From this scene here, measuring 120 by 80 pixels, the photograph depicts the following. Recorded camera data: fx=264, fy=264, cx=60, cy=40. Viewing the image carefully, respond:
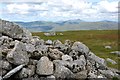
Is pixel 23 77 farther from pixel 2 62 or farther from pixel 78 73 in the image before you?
pixel 78 73

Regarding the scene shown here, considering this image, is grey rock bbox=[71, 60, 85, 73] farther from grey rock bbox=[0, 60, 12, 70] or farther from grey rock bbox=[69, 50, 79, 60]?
grey rock bbox=[0, 60, 12, 70]

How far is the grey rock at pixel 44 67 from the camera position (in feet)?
86.6

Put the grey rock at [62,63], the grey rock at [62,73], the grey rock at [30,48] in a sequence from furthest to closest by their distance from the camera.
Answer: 1. the grey rock at [30,48]
2. the grey rock at [62,63]
3. the grey rock at [62,73]

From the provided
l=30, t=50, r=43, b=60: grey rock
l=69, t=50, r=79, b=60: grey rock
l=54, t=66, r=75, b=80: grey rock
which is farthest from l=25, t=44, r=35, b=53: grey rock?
l=69, t=50, r=79, b=60: grey rock

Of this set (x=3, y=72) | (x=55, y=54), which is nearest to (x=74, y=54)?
(x=55, y=54)

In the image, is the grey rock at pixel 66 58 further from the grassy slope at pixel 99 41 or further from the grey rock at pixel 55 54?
the grassy slope at pixel 99 41

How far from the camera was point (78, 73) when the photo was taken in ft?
92.9

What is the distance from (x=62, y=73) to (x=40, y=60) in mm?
2704

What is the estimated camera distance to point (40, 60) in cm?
2744

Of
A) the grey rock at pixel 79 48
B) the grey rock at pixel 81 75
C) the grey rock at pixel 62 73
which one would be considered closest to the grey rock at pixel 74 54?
the grey rock at pixel 79 48

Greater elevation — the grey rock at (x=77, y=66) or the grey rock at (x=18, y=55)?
the grey rock at (x=18, y=55)

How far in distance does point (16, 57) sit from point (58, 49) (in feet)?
23.6

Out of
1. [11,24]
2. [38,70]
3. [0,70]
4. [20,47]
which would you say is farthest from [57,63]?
[11,24]

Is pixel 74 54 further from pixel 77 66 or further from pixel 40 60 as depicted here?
pixel 40 60
